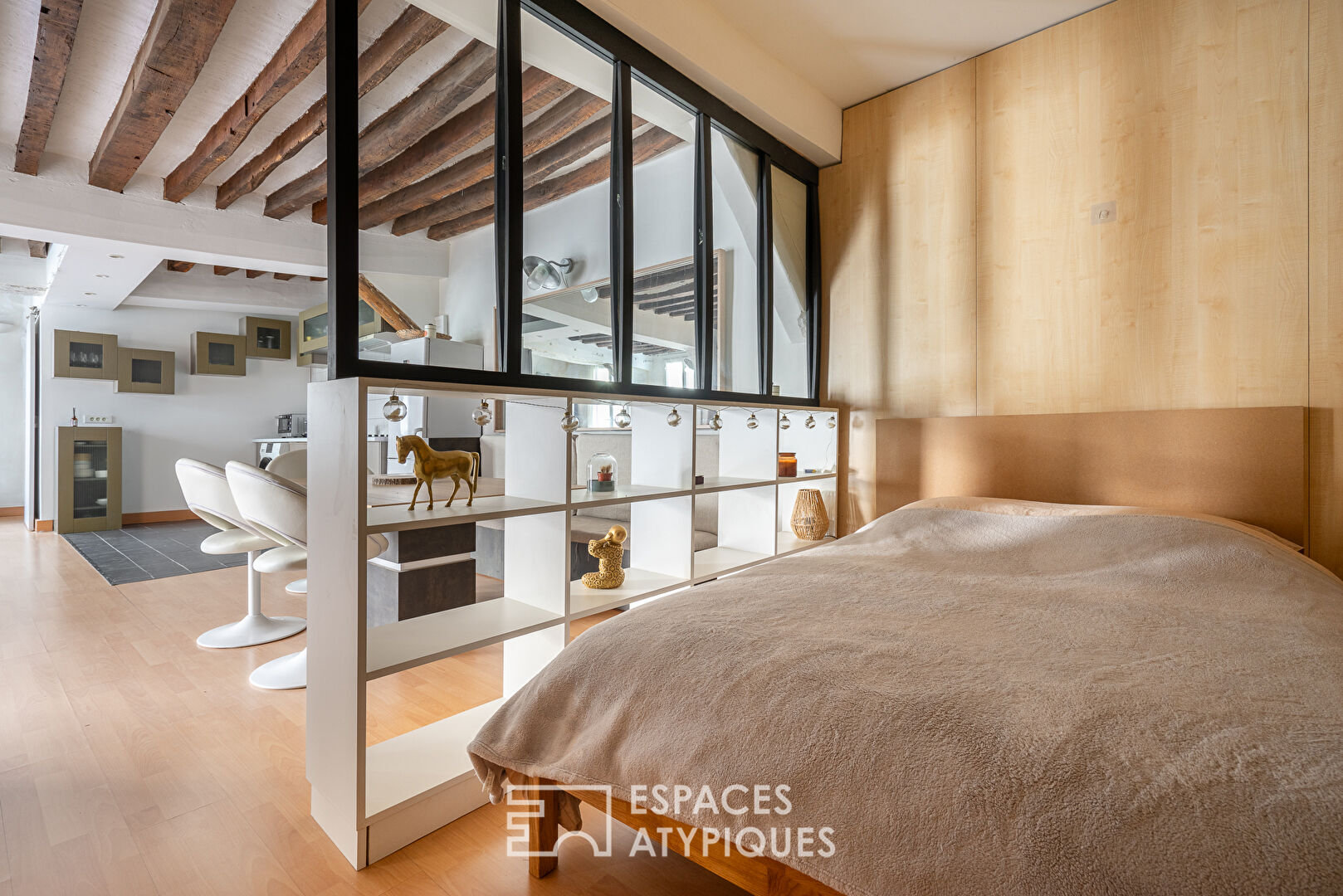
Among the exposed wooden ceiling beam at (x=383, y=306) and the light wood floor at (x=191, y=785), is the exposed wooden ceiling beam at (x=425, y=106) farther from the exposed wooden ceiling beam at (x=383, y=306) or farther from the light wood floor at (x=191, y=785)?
the light wood floor at (x=191, y=785)

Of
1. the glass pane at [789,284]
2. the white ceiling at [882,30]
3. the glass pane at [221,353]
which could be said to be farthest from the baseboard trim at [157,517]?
the white ceiling at [882,30]

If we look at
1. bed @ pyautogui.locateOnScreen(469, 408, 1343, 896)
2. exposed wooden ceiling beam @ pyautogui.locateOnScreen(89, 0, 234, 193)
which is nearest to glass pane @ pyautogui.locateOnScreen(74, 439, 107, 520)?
exposed wooden ceiling beam @ pyautogui.locateOnScreen(89, 0, 234, 193)

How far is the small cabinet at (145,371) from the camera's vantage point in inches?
260

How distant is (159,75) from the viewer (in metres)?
2.79

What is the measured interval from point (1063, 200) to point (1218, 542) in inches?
60.0

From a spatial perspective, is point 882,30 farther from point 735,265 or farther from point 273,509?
point 273,509

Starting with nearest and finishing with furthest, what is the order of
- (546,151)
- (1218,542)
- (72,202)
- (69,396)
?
(1218,542) → (546,151) → (72,202) → (69,396)

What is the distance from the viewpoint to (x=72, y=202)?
3.95 metres

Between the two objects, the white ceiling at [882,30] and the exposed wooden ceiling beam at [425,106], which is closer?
the exposed wooden ceiling beam at [425,106]

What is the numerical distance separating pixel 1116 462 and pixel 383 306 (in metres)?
2.63

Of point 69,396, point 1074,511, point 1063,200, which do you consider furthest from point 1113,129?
point 69,396

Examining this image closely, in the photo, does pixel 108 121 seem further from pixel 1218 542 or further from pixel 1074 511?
pixel 1218 542

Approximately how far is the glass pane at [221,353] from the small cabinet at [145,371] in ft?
1.10

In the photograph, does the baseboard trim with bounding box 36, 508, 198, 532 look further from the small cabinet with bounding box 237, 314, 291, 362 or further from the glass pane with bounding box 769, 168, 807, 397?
the glass pane with bounding box 769, 168, 807, 397
